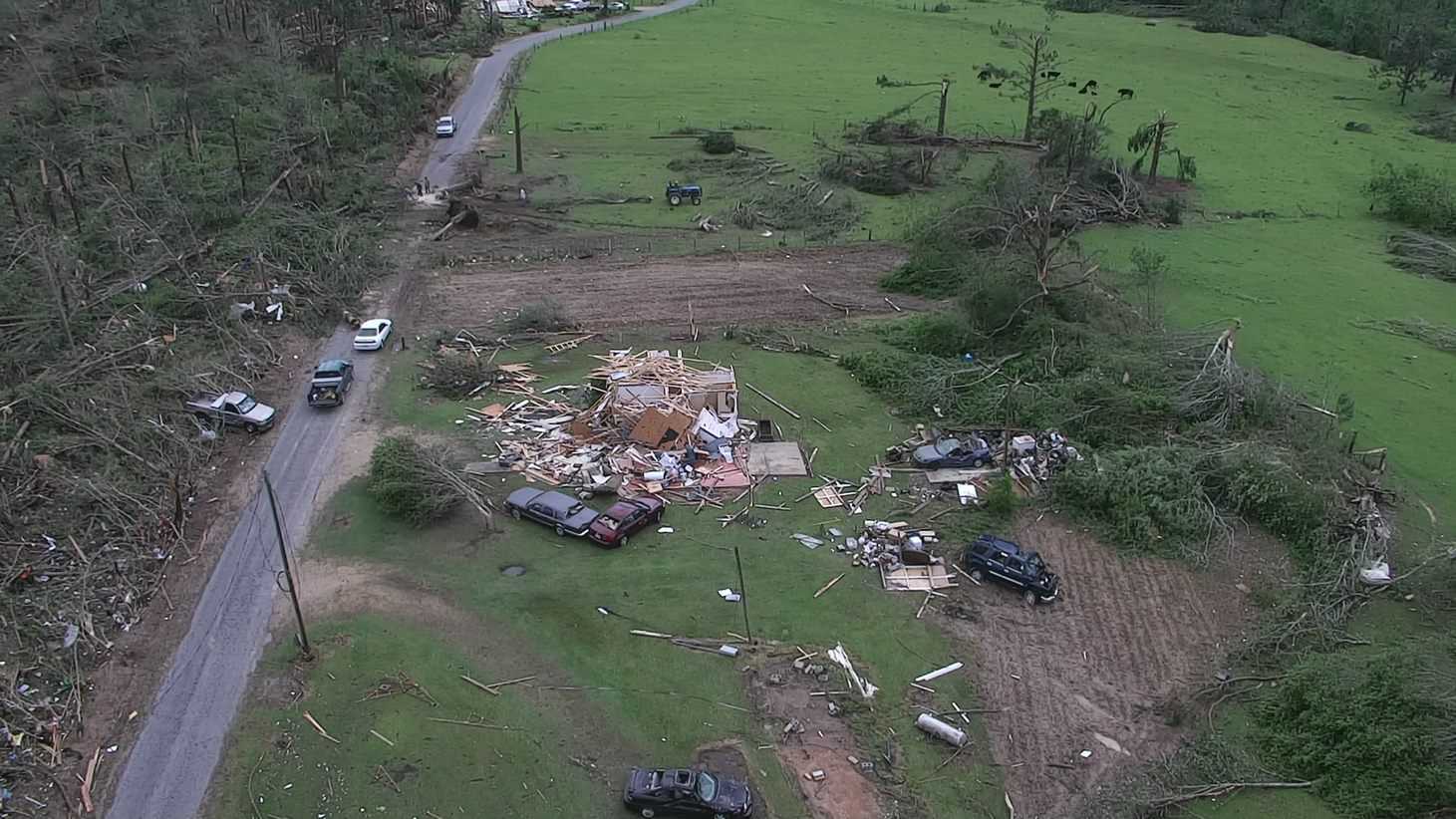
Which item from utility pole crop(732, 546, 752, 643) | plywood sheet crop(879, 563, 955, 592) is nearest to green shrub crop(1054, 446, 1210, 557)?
plywood sheet crop(879, 563, 955, 592)

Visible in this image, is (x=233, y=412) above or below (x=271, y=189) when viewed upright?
below

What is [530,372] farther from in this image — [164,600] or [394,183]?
[394,183]

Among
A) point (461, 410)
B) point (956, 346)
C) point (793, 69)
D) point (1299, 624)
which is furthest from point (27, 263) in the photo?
point (793, 69)

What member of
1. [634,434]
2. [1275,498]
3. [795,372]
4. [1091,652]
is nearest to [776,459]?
[634,434]

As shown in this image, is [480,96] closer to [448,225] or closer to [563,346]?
[448,225]

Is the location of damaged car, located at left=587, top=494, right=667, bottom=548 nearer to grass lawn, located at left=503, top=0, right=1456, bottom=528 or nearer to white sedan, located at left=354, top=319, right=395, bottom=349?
white sedan, located at left=354, top=319, right=395, bottom=349

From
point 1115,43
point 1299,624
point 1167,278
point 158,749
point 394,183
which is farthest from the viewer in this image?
point 1115,43

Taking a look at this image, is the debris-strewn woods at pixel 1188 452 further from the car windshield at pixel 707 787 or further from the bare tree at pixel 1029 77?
the bare tree at pixel 1029 77
